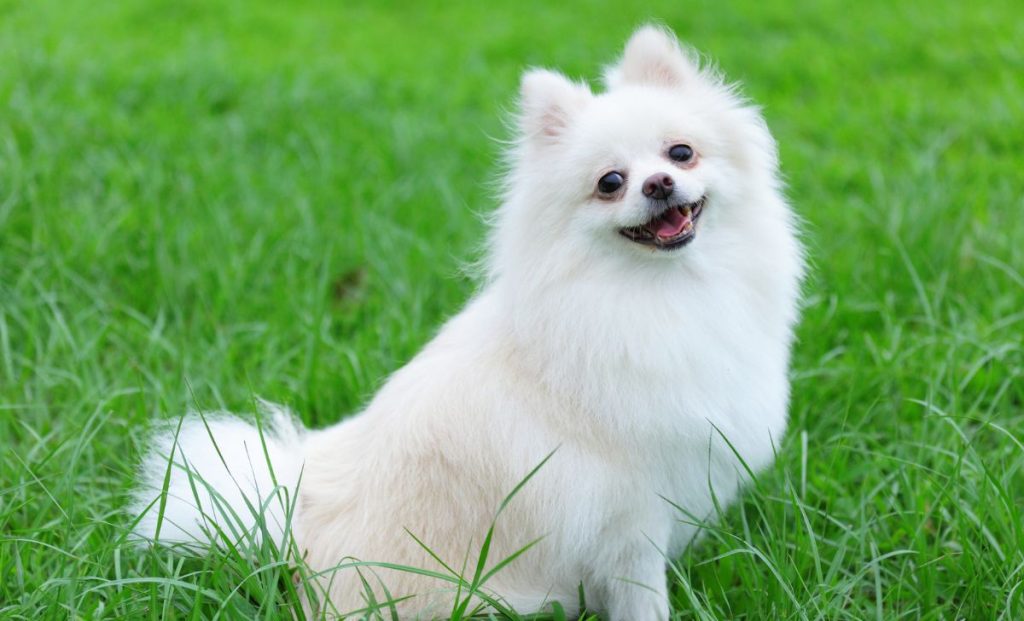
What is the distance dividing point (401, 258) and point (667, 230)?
6.78 feet

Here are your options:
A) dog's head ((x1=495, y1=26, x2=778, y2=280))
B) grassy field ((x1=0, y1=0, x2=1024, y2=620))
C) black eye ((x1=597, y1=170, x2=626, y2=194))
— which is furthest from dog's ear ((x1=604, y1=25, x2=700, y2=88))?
grassy field ((x1=0, y1=0, x2=1024, y2=620))

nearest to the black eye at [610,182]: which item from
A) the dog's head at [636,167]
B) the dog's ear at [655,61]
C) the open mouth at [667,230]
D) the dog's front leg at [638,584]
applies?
the dog's head at [636,167]

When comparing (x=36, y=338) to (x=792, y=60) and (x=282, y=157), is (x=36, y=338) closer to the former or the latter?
(x=282, y=157)

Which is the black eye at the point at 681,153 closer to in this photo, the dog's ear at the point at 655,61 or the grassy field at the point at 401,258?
the dog's ear at the point at 655,61

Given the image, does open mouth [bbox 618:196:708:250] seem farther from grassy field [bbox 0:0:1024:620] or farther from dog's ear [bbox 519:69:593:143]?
grassy field [bbox 0:0:1024:620]

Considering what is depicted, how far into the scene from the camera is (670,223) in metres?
2.25

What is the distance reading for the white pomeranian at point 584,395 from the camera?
7.39ft

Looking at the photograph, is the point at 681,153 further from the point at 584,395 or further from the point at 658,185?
the point at 584,395

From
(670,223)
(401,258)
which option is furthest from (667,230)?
(401,258)

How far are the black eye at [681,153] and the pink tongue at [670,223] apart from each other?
14cm

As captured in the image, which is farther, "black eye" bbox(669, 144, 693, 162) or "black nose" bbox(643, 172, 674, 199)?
"black eye" bbox(669, 144, 693, 162)

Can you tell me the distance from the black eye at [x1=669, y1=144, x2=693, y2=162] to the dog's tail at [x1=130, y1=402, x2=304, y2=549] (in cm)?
122

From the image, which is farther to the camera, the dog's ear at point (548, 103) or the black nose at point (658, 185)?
the dog's ear at point (548, 103)

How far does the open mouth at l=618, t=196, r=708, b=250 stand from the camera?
2.23 meters
